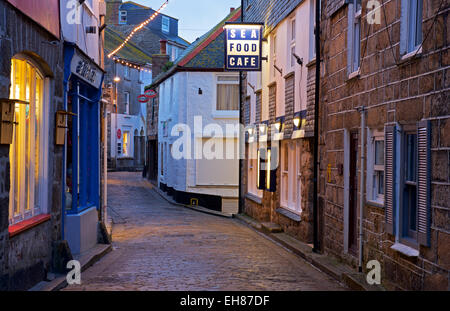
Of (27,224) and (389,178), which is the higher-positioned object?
(389,178)

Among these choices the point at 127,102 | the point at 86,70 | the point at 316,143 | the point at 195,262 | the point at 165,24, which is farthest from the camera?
the point at 165,24

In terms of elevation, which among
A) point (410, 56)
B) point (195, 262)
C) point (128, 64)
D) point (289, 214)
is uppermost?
point (128, 64)

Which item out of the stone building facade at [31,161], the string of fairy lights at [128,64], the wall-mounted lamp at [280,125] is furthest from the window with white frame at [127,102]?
the stone building facade at [31,161]

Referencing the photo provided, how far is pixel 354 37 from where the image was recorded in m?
11.4

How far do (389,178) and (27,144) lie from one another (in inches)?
198

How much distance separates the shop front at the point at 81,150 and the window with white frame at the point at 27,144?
874 millimetres

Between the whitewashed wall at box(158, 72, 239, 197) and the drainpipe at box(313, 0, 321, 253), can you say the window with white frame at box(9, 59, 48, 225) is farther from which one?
the whitewashed wall at box(158, 72, 239, 197)

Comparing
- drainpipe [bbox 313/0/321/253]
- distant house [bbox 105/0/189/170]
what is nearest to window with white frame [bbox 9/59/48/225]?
drainpipe [bbox 313/0/321/253]

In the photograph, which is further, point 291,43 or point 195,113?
point 195,113

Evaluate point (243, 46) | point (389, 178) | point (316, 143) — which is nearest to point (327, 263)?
point (316, 143)

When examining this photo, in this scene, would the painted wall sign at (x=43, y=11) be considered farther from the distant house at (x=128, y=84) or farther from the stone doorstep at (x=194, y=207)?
the distant house at (x=128, y=84)

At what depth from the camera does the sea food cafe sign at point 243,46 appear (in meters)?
19.4

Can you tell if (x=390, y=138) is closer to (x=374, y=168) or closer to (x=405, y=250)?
(x=374, y=168)
